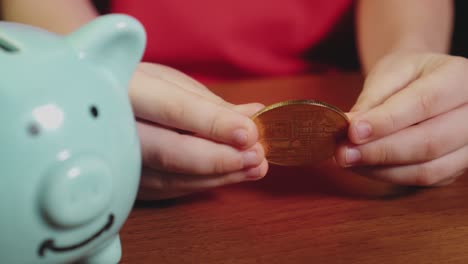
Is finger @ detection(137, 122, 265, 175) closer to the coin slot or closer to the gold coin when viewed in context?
the gold coin

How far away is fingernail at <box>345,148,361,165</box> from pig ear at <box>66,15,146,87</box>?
194 millimetres

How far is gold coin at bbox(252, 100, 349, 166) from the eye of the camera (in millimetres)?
404

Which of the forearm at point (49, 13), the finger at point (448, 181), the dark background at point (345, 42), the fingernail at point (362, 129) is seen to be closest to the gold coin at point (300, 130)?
the fingernail at point (362, 129)

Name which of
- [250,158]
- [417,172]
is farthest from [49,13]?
[417,172]

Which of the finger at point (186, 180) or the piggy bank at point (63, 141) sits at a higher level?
the piggy bank at point (63, 141)

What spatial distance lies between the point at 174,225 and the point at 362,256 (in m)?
0.15

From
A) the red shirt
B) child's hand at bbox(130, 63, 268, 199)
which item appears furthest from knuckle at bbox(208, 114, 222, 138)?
the red shirt

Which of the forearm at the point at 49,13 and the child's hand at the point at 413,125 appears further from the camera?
the forearm at the point at 49,13

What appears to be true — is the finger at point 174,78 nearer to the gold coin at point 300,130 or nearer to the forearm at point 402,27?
the gold coin at point 300,130

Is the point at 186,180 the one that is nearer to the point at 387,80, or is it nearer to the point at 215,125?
the point at 215,125

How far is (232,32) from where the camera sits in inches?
30.4

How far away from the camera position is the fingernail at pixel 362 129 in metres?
0.41

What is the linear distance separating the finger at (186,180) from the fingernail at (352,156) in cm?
7

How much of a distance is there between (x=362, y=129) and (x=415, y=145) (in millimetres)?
63
